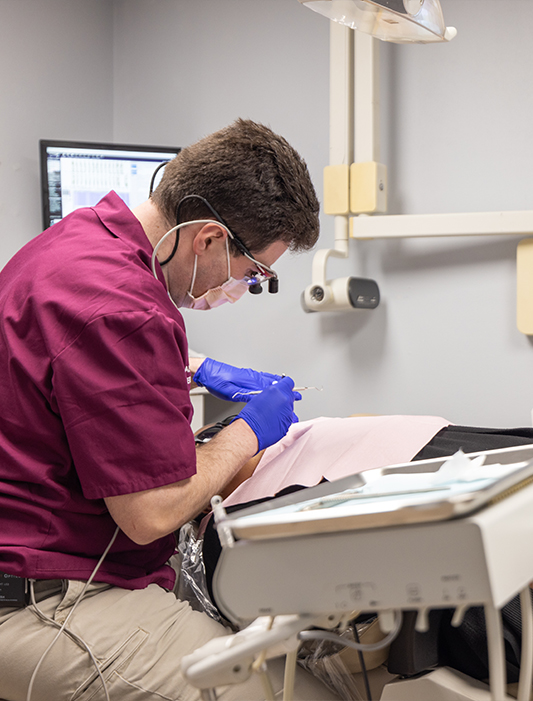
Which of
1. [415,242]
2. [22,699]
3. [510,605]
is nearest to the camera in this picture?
[510,605]

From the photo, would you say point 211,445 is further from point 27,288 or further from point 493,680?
point 493,680

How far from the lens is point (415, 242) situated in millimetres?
2090

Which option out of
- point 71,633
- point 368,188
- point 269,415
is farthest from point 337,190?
point 71,633

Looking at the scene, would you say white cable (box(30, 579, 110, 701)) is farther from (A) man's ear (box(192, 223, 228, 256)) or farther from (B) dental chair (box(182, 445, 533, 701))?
(A) man's ear (box(192, 223, 228, 256))

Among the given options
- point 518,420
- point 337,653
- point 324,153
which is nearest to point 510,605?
point 337,653

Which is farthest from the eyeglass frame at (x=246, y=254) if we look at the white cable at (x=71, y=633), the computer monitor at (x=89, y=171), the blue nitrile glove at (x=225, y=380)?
the computer monitor at (x=89, y=171)

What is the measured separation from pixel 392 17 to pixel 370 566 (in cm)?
101

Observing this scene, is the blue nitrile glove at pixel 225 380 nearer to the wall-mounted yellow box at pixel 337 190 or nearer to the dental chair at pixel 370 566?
the wall-mounted yellow box at pixel 337 190

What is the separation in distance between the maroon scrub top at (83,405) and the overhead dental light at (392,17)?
1.82ft

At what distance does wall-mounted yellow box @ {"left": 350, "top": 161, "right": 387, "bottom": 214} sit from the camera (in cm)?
202

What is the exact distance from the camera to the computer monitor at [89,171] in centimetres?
246

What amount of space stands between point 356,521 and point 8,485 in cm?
70

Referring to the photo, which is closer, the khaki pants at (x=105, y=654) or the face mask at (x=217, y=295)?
the khaki pants at (x=105, y=654)

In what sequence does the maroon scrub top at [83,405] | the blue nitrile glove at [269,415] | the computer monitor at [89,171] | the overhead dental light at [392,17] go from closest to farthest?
the maroon scrub top at [83,405] → the overhead dental light at [392,17] → the blue nitrile glove at [269,415] → the computer monitor at [89,171]
